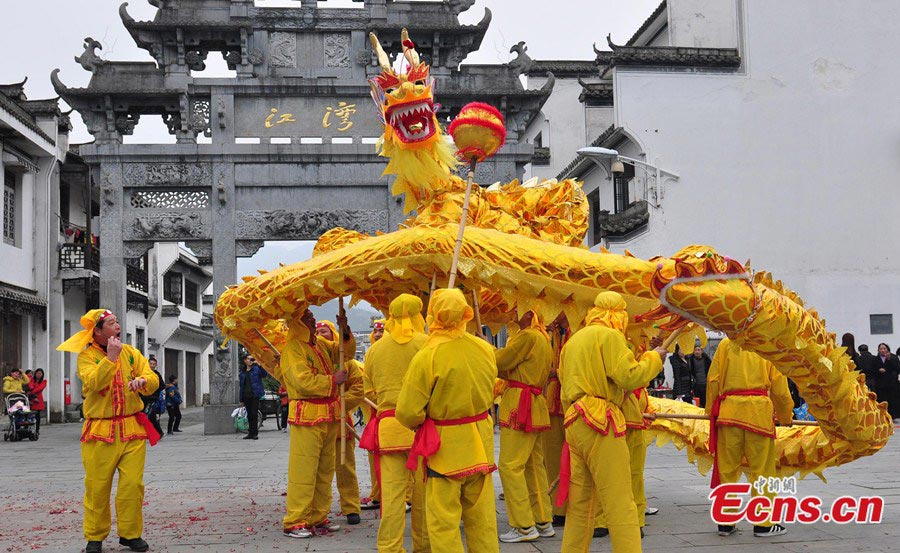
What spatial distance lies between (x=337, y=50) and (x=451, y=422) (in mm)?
12903

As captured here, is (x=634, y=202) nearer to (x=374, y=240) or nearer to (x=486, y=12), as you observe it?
(x=486, y=12)

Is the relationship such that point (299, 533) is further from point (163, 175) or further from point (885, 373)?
point (885, 373)

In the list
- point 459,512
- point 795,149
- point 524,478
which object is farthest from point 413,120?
point 795,149

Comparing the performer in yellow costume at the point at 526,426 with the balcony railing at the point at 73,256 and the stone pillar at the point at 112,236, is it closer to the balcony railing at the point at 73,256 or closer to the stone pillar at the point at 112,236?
the stone pillar at the point at 112,236

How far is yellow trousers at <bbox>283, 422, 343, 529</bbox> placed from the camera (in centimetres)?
660

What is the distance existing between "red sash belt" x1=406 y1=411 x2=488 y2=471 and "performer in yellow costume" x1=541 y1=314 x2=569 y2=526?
2.10 metres

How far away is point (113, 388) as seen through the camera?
621cm

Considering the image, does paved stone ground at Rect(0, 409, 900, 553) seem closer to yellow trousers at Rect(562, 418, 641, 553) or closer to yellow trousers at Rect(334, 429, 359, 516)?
yellow trousers at Rect(334, 429, 359, 516)

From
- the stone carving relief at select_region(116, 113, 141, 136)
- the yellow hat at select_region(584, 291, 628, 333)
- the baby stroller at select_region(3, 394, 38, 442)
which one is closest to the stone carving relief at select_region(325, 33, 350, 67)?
the stone carving relief at select_region(116, 113, 141, 136)

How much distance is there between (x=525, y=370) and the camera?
655 centimetres

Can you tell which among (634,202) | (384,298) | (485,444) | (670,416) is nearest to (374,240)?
(384,298)

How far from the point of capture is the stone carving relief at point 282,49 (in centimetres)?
1639

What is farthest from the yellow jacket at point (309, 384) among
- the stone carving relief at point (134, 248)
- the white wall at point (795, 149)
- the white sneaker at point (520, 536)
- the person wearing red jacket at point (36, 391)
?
the white wall at point (795, 149)

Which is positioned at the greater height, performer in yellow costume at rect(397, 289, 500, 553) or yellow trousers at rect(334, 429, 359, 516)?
performer in yellow costume at rect(397, 289, 500, 553)
